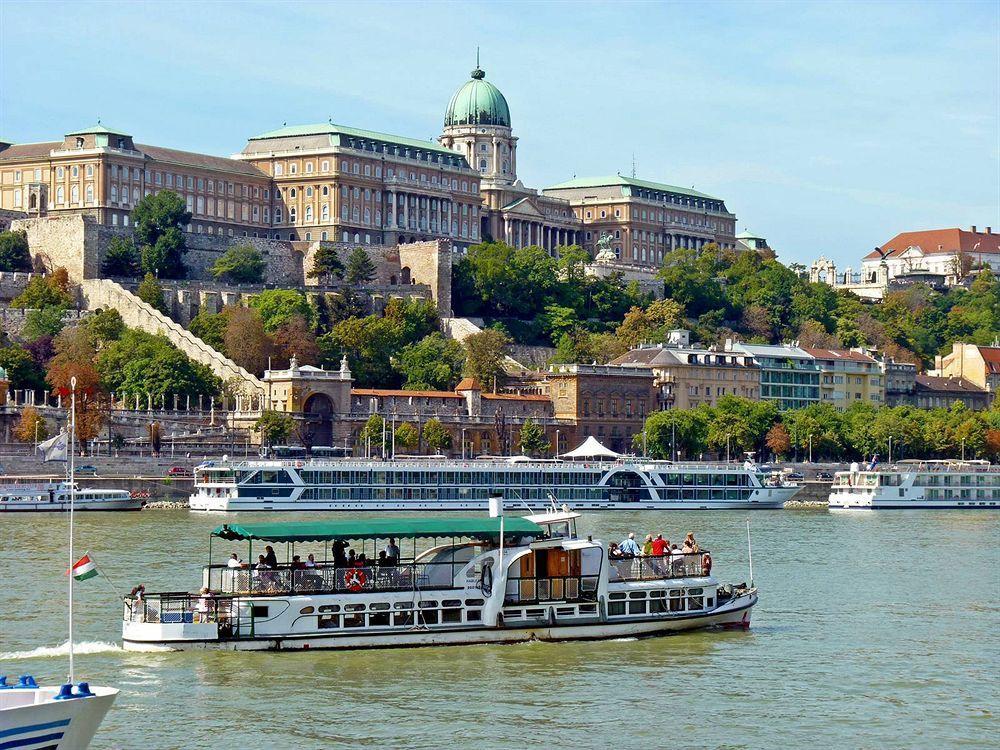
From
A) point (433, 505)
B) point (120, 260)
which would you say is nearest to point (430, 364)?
point (120, 260)

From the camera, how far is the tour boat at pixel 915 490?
326 ft

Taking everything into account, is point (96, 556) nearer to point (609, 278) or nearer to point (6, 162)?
point (6, 162)

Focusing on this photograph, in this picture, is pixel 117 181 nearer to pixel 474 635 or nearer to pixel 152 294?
pixel 152 294

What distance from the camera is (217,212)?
138000 mm

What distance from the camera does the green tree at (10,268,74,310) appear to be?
115750mm

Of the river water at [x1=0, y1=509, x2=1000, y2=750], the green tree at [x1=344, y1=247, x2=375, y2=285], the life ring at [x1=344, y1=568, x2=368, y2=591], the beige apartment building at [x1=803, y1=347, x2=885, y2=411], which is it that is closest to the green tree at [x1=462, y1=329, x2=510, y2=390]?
the green tree at [x1=344, y1=247, x2=375, y2=285]

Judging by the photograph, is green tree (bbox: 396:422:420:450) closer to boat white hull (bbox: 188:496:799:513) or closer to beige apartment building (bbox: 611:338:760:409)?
boat white hull (bbox: 188:496:799:513)

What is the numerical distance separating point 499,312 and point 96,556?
81.6 metres

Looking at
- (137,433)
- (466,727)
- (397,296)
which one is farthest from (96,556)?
(397,296)

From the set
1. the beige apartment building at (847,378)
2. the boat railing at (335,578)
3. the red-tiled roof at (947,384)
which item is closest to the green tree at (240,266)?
the beige apartment building at (847,378)

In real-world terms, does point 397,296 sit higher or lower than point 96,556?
higher

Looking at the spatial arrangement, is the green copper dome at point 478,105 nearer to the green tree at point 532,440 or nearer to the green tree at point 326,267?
the green tree at point 326,267

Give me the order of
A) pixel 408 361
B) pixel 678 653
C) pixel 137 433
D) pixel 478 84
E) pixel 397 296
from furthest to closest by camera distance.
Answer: pixel 478 84, pixel 397 296, pixel 408 361, pixel 137 433, pixel 678 653

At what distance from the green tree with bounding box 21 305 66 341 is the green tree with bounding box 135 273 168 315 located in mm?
4710
